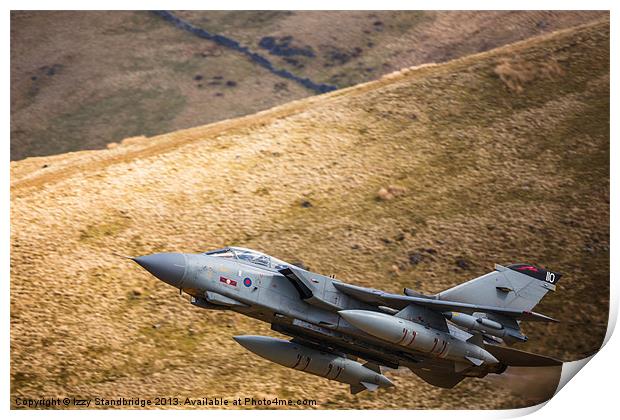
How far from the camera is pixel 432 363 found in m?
25.2

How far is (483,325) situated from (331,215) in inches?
508

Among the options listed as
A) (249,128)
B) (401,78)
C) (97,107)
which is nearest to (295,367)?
(249,128)

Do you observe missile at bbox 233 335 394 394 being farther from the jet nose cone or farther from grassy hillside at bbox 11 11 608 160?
grassy hillside at bbox 11 11 608 160

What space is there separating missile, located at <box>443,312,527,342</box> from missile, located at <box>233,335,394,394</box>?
3.60 meters

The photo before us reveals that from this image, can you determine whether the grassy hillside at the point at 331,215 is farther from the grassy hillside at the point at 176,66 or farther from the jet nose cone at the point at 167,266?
the grassy hillside at the point at 176,66

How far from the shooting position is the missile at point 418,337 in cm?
2233

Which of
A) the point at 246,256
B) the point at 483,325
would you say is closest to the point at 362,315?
the point at 246,256

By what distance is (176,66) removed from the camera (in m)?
76.8

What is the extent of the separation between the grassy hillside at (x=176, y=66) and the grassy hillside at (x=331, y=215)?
64.1 ft

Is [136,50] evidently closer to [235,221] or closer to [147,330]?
[235,221]

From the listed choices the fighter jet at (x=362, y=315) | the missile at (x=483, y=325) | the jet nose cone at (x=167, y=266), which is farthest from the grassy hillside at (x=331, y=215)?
the jet nose cone at (x=167, y=266)

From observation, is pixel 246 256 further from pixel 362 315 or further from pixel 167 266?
pixel 362 315

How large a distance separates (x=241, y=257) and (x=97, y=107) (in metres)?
54.1
